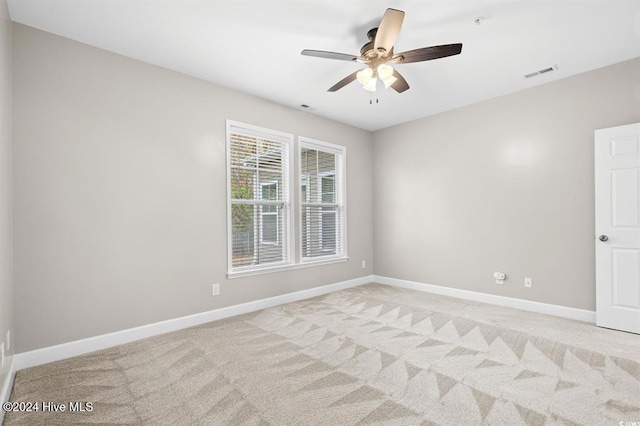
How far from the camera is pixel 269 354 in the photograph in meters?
2.82

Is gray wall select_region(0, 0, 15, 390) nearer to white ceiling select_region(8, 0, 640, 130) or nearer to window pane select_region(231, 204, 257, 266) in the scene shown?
white ceiling select_region(8, 0, 640, 130)

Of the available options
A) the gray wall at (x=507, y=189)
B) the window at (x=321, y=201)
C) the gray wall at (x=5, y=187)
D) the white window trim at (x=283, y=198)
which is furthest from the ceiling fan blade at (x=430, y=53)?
the gray wall at (x=5, y=187)

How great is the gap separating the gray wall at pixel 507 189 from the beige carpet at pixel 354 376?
2.70 feet

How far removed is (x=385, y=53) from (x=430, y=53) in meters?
0.36

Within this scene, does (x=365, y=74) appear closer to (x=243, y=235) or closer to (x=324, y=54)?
(x=324, y=54)

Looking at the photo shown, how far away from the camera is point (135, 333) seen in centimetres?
312

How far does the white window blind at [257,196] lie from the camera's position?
13.1ft

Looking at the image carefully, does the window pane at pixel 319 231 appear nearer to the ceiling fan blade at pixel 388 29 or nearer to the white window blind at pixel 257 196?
the white window blind at pixel 257 196

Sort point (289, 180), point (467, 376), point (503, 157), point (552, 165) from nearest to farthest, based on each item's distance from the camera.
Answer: point (467, 376)
point (552, 165)
point (503, 157)
point (289, 180)

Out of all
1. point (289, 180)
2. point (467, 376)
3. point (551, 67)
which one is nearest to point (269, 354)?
point (467, 376)

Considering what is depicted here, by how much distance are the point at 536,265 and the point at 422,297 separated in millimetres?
1525

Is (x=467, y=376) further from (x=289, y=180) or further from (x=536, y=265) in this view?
(x=289, y=180)

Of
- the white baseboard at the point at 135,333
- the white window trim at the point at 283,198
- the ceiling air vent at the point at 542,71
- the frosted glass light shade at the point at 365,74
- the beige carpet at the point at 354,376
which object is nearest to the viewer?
the beige carpet at the point at 354,376

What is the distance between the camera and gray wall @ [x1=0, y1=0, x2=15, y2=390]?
7.09 feet
